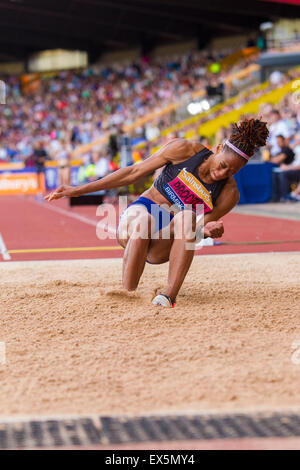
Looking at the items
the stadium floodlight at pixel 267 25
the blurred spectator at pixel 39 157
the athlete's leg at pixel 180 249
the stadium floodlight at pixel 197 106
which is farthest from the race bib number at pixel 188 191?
the stadium floodlight at pixel 267 25

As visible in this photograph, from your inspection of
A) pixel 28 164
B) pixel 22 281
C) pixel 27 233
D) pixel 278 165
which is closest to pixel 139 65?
pixel 28 164

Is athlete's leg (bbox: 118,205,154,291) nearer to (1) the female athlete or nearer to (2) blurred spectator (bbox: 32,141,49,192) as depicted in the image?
(1) the female athlete

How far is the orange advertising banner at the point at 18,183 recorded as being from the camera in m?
25.1

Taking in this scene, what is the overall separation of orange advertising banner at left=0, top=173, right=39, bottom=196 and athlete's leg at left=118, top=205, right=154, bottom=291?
2155 cm

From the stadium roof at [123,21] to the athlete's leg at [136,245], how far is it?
27.7 metres

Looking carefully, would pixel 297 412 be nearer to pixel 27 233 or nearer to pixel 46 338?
pixel 46 338

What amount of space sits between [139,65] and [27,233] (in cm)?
3158

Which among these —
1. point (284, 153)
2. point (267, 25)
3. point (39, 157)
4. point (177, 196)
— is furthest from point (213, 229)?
point (267, 25)

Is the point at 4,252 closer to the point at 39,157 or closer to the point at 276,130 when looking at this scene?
the point at 276,130

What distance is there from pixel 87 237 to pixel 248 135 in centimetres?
468

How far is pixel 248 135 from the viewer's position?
11.8 feet

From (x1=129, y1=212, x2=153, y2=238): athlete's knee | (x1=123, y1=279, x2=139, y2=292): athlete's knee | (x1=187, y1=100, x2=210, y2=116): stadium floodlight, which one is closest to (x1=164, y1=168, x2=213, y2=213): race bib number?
(x1=129, y1=212, x2=153, y2=238): athlete's knee

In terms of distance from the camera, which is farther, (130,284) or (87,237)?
(87,237)

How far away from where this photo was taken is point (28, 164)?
25.1 metres
